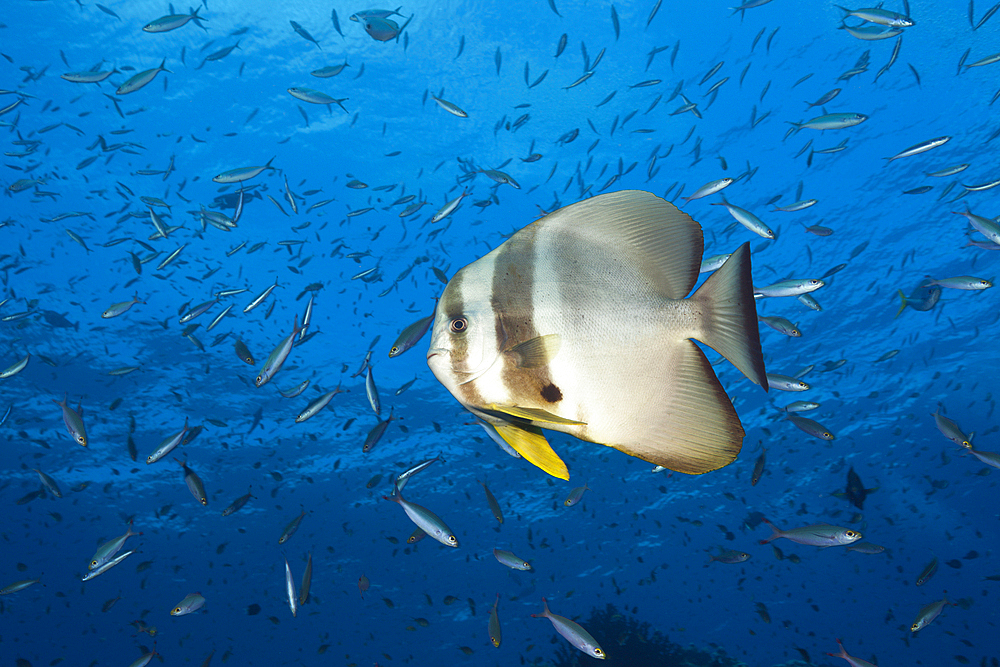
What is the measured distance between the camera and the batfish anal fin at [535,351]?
3.30 feet

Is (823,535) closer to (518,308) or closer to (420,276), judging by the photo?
(518,308)

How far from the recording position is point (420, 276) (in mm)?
18250

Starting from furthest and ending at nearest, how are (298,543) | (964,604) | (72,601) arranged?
(72,601), (298,543), (964,604)

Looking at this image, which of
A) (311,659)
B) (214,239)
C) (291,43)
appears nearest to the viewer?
(291,43)

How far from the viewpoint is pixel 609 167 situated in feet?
50.5

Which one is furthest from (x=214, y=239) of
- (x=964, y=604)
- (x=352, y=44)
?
(x=964, y=604)

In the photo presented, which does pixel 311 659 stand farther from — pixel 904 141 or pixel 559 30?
pixel 904 141

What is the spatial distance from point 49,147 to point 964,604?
29387 mm

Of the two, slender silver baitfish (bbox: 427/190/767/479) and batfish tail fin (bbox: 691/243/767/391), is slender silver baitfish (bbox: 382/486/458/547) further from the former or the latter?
batfish tail fin (bbox: 691/243/767/391)

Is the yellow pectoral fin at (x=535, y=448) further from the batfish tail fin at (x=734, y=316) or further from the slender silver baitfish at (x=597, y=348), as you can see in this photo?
the batfish tail fin at (x=734, y=316)

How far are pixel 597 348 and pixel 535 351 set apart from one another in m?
0.15

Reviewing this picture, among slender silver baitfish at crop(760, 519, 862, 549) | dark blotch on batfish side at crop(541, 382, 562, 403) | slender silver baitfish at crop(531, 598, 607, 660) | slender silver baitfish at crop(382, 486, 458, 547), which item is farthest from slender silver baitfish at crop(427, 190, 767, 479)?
slender silver baitfish at crop(760, 519, 862, 549)

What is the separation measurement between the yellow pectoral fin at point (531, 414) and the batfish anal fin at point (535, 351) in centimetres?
10

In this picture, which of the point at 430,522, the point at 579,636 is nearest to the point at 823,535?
the point at 579,636
